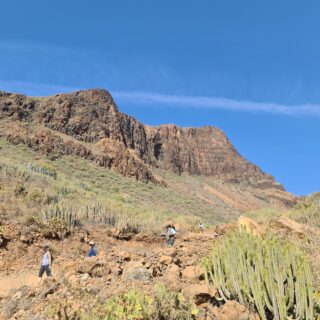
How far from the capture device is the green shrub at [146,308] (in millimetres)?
5113

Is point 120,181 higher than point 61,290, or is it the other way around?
point 120,181

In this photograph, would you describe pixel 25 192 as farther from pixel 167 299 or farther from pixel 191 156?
pixel 191 156

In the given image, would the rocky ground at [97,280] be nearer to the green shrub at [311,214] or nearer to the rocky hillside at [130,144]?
the green shrub at [311,214]

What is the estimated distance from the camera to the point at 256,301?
548cm

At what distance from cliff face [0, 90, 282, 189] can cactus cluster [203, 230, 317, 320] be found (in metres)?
35.0

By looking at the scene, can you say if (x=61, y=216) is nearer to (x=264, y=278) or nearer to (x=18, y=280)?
(x=18, y=280)

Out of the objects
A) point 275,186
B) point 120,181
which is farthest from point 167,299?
point 275,186

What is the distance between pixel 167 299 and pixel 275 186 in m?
91.8

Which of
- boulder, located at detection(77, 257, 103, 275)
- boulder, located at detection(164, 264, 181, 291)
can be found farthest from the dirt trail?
boulder, located at detection(164, 264, 181, 291)

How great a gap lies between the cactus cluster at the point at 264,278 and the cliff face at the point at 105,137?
34976mm

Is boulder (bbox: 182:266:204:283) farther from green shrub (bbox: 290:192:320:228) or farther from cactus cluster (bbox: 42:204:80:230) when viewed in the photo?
cactus cluster (bbox: 42:204:80:230)

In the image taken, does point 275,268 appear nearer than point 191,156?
Yes

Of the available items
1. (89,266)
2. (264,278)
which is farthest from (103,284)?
(264,278)

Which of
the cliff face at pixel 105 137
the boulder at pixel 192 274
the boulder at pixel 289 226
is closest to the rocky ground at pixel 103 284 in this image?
the boulder at pixel 192 274
